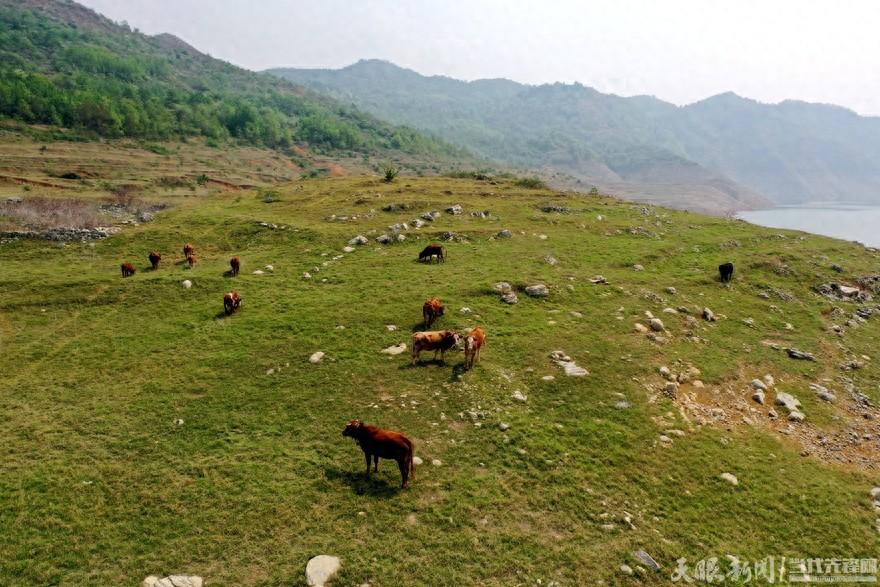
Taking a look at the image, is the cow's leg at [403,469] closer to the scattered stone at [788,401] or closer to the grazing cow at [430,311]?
the grazing cow at [430,311]

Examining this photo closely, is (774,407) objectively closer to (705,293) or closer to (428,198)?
(705,293)

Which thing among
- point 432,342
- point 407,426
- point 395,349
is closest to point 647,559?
point 407,426

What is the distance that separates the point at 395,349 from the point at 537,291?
9352 mm

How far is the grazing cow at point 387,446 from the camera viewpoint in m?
12.2

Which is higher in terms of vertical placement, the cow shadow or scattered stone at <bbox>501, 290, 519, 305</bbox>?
scattered stone at <bbox>501, 290, 519, 305</bbox>

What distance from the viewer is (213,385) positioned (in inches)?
664

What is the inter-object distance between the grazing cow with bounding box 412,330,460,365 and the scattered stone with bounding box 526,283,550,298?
26.4 feet

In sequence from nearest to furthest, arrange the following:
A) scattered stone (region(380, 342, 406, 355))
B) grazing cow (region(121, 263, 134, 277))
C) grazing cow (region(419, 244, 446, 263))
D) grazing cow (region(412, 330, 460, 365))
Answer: grazing cow (region(412, 330, 460, 365)) < scattered stone (region(380, 342, 406, 355)) < grazing cow (region(121, 263, 134, 277)) < grazing cow (region(419, 244, 446, 263))

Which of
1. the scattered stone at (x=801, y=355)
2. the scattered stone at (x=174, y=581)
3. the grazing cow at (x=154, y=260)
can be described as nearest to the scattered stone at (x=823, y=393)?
the scattered stone at (x=801, y=355)

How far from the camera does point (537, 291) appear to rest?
A: 24.9 m

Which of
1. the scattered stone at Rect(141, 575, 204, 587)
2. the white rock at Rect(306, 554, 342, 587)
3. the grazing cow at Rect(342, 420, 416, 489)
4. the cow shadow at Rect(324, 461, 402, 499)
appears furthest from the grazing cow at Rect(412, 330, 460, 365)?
the scattered stone at Rect(141, 575, 204, 587)

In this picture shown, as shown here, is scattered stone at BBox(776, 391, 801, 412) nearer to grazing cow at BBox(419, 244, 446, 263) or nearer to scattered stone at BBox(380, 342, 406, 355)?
scattered stone at BBox(380, 342, 406, 355)

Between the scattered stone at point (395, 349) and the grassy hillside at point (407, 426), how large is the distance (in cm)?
39

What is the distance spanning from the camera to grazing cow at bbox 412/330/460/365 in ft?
59.1
